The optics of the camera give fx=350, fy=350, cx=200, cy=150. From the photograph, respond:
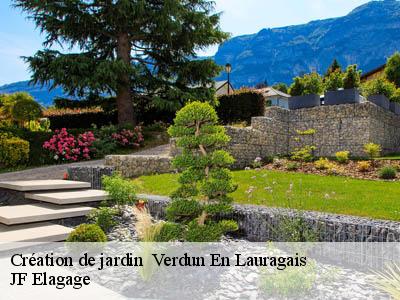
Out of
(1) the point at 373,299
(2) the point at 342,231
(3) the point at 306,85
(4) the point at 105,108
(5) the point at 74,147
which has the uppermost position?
(3) the point at 306,85

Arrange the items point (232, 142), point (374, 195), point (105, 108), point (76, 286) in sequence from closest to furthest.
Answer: point (76, 286)
point (374, 195)
point (232, 142)
point (105, 108)

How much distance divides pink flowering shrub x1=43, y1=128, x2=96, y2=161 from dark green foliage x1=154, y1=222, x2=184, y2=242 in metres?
8.80

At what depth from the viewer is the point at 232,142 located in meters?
11.1

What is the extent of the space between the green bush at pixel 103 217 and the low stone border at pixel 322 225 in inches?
79.2

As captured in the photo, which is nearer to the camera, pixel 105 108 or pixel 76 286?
pixel 76 286

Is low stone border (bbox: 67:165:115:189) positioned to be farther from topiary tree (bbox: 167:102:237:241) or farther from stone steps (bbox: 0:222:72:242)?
topiary tree (bbox: 167:102:237:241)

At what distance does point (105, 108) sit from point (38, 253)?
44.1 ft

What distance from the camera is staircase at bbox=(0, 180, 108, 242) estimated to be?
482 centimetres

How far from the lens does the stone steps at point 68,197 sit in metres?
5.96

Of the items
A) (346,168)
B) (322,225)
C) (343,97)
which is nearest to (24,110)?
(346,168)

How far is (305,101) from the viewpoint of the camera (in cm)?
1376

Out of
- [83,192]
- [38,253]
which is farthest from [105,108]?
[38,253]

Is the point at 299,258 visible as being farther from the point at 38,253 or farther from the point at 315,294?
the point at 38,253

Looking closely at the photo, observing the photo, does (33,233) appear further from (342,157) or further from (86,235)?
(342,157)
